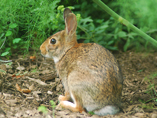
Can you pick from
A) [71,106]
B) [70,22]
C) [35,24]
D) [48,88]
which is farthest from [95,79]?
[35,24]

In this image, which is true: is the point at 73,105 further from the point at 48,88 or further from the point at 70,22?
the point at 70,22

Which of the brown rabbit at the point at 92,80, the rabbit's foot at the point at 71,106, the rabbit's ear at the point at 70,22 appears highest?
the rabbit's ear at the point at 70,22

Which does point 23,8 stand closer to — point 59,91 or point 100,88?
point 59,91

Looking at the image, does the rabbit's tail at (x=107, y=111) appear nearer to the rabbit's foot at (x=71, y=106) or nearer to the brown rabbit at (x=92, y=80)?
the brown rabbit at (x=92, y=80)

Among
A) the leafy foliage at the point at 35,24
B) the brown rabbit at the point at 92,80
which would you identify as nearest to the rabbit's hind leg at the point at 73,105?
the brown rabbit at the point at 92,80

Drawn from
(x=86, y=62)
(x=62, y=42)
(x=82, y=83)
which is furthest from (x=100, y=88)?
(x=62, y=42)

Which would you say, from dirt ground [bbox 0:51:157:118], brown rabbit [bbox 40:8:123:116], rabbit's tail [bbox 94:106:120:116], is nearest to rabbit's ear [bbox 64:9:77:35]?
brown rabbit [bbox 40:8:123:116]
